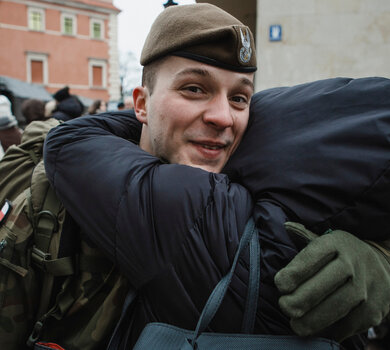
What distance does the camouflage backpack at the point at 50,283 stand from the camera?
119 cm

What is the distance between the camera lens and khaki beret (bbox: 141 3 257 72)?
1236mm

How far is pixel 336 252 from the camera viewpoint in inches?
36.2

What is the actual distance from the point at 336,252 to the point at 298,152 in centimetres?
30

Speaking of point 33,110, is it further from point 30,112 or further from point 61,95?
point 61,95

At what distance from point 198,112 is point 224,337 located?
706mm

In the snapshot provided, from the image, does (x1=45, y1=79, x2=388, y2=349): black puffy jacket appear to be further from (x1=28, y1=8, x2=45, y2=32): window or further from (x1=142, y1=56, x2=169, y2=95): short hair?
(x1=28, y1=8, x2=45, y2=32): window

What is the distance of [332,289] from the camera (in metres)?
0.88

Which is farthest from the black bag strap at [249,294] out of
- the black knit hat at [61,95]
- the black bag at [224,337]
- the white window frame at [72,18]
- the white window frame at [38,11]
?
the white window frame at [72,18]

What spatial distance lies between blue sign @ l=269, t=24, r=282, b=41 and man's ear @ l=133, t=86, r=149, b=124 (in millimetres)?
4449

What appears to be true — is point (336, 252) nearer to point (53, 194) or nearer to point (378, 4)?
point (53, 194)

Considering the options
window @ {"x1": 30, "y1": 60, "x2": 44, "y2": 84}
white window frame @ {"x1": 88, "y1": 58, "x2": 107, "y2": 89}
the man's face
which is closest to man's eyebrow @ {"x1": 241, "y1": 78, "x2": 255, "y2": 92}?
the man's face

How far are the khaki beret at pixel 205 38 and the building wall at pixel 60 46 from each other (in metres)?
28.2

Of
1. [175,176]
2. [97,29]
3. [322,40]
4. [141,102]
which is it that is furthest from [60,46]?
[175,176]

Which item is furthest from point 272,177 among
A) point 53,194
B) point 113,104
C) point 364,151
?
point 113,104
